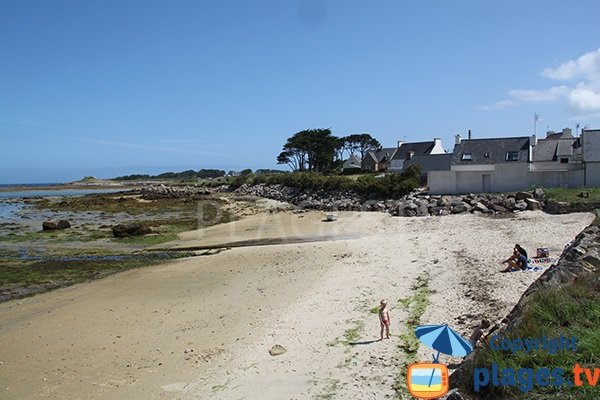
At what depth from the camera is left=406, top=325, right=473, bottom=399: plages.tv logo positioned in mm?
5918

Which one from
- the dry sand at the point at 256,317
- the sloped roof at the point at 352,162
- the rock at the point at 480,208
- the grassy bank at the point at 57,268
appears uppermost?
the sloped roof at the point at 352,162

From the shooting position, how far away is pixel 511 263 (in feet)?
42.5

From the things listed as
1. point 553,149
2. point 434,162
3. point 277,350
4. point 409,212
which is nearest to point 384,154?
point 434,162

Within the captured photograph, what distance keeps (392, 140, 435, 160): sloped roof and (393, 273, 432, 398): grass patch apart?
45.9m

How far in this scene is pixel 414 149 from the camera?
5981 centimetres

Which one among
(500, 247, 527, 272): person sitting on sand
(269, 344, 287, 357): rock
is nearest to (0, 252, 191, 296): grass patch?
(269, 344, 287, 357): rock

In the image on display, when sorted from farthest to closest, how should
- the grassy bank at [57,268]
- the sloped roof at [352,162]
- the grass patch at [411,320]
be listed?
the sloped roof at [352,162]
the grassy bank at [57,268]
the grass patch at [411,320]

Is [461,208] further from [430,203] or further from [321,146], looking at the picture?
[321,146]

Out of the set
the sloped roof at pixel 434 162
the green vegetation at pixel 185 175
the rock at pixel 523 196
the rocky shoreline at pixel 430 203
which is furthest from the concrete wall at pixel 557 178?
the green vegetation at pixel 185 175

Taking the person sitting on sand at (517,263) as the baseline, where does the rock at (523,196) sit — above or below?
above

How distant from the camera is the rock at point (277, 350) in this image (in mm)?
8984

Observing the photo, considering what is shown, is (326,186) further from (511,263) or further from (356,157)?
(356,157)

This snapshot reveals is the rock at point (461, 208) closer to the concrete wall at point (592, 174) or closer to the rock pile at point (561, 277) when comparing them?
the concrete wall at point (592, 174)

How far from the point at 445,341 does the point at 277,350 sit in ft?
11.5
